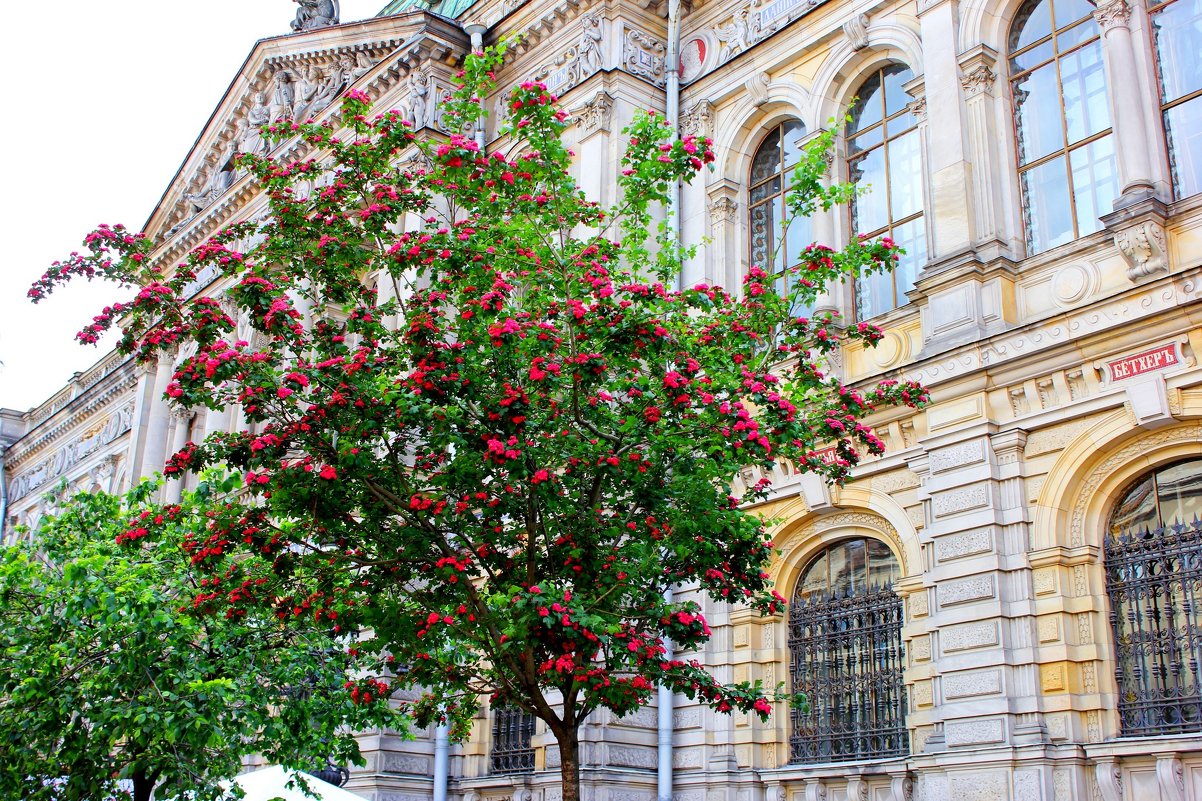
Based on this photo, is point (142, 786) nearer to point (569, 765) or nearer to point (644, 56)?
point (569, 765)

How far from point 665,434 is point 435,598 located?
103 inches

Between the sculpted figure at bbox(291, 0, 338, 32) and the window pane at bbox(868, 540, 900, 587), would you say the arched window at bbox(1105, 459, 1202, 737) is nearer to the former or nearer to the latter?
the window pane at bbox(868, 540, 900, 587)

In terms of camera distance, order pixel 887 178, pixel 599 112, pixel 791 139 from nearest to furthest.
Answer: pixel 887 178
pixel 791 139
pixel 599 112

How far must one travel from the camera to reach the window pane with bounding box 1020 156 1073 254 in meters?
15.8

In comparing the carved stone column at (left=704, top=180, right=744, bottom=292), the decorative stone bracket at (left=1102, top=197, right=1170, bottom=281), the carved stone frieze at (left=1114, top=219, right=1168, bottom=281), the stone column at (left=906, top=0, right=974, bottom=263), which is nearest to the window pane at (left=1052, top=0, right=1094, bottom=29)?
the stone column at (left=906, top=0, right=974, bottom=263)

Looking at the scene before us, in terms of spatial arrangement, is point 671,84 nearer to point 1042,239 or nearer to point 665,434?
point 1042,239

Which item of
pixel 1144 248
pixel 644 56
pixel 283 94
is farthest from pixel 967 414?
pixel 283 94

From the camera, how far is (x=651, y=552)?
11250 millimetres

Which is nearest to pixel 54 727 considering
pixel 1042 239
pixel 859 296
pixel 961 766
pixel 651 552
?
pixel 651 552

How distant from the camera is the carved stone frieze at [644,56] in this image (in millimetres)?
22125

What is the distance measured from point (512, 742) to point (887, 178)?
10.4 metres

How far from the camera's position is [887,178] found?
18.4 meters

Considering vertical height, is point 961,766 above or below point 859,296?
below

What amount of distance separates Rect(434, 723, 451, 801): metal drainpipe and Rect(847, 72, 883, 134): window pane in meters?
11.5
